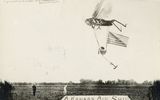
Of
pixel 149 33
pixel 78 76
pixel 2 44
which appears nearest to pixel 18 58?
pixel 2 44

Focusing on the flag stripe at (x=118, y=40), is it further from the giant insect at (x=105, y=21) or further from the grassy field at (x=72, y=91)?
the grassy field at (x=72, y=91)

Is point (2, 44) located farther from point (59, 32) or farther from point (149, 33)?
point (149, 33)

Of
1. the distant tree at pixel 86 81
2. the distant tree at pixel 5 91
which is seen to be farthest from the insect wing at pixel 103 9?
the distant tree at pixel 5 91

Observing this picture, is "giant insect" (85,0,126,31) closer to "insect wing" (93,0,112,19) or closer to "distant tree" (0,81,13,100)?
"insect wing" (93,0,112,19)

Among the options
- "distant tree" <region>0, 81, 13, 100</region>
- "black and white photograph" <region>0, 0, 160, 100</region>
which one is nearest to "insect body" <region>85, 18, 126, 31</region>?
"black and white photograph" <region>0, 0, 160, 100</region>

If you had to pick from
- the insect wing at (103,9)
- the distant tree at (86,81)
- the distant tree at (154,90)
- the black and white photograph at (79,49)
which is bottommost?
the distant tree at (154,90)

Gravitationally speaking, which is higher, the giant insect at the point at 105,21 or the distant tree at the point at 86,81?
the giant insect at the point at 105,21

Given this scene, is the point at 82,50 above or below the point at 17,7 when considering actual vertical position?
below
